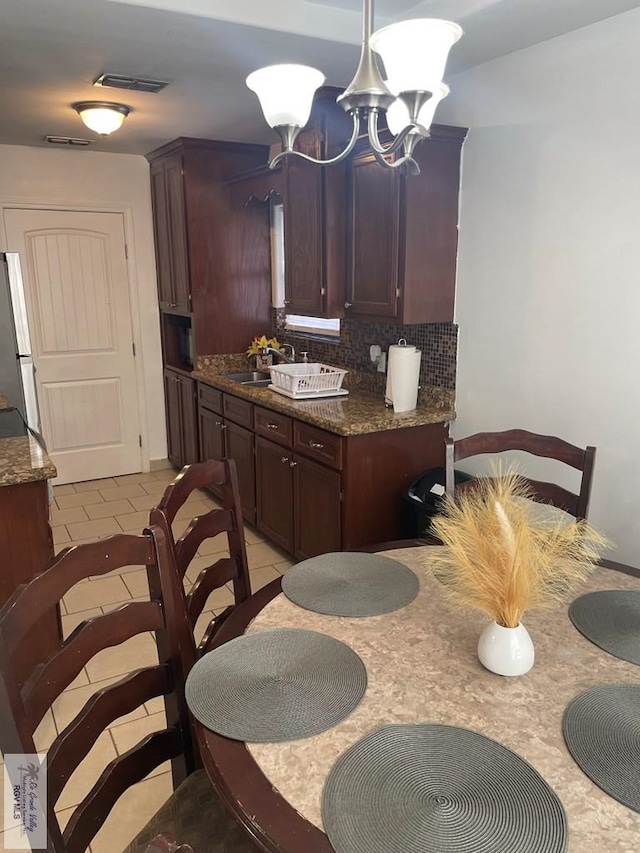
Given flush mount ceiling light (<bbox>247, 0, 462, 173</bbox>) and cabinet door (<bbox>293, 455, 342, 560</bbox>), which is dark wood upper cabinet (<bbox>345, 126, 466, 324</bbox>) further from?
flush mount ceiling light (<bbox>247, 0, 462, 173</bbox>)

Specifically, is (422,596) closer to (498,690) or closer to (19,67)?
(498,690)

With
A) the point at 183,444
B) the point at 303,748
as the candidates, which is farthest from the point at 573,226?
the point at 183,444

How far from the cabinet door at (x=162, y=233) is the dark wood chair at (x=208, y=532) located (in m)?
3.31

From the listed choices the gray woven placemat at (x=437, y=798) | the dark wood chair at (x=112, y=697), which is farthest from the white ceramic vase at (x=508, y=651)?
the dark wood chair at (x=112, y=697)

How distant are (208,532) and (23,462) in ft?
3.23

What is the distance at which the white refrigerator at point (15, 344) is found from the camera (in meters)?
3.80

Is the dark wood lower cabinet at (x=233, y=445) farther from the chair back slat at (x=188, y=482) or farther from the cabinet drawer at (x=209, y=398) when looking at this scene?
the chair back slat at (x=188, y=482)

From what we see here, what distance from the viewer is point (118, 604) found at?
3168 mm

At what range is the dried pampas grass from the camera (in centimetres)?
123

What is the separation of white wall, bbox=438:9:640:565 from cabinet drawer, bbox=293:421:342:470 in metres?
0.71

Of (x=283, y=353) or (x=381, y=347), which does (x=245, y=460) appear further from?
(x=381, y=347)

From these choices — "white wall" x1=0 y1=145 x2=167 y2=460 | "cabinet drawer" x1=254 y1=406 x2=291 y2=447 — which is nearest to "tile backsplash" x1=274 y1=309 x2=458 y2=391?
"cabinet drawer" x1=254 y1=406 x2=291 y2=447

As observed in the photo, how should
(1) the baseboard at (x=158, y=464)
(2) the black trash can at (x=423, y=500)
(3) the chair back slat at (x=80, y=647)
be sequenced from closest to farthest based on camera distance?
(3) the chair back slat at (x=80, y=647)
(2) the black trash can at (x=423, y=500)
(1) the baseboard at (x=158, y=464)

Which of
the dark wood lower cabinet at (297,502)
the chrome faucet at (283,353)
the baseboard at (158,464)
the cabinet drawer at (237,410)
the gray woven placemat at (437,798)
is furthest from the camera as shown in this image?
the baseboard at (158,464)
